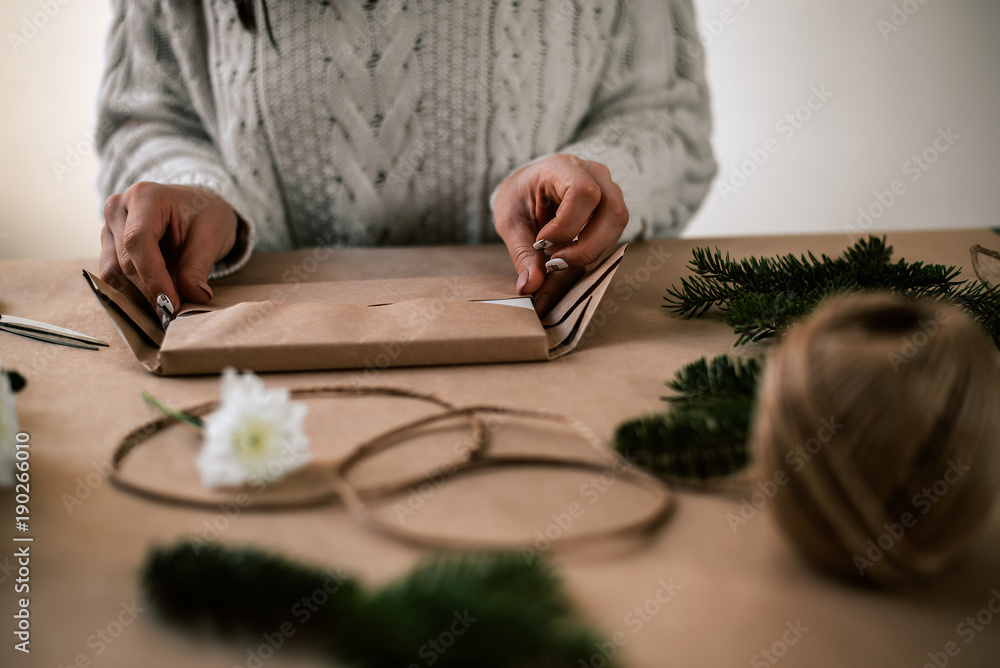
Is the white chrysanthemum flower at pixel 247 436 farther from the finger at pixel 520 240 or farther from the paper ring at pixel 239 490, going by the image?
the finger at pixel 520 240

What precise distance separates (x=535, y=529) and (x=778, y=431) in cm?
12

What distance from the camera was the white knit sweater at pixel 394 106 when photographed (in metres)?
0.77

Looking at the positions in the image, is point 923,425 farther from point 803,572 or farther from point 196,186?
point 196,186

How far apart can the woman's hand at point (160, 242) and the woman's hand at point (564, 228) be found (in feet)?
0.95

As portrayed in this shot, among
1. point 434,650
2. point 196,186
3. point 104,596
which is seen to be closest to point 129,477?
point 104,596

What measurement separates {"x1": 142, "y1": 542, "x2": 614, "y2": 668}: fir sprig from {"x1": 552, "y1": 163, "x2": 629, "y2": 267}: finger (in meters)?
0.34

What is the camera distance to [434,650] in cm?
22

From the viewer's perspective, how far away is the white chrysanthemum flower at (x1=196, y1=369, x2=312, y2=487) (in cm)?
31

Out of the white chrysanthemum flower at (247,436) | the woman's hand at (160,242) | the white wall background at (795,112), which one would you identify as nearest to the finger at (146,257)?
the woman's hand at (160,242)

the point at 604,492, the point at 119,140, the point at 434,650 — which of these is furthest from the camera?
the point at 119,140

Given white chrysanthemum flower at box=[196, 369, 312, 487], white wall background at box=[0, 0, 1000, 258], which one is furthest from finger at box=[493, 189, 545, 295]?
white wall background at box=[0, 0, 1000, 258]

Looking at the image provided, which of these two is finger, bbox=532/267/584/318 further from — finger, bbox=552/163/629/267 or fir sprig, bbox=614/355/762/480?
fir sprig, bbox=614/355/762/480

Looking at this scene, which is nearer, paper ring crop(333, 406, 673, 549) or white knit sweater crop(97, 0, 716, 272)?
paper ring crop(333, 406, 673, 549)

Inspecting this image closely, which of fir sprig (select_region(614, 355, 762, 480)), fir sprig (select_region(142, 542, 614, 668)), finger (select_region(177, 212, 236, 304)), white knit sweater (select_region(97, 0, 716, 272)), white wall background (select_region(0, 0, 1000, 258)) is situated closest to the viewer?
fir sprig (select_region(142, 542, 614, 668))
